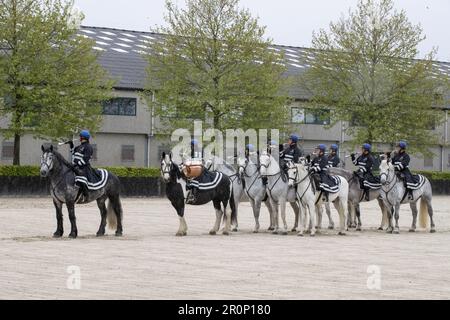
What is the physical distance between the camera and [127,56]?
69562 mm

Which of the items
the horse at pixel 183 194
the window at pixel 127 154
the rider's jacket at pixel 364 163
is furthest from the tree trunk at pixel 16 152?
the horse at pixel 183 194

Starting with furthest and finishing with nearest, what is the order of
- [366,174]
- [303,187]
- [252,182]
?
[366,174]
[252,182]
[303,187]

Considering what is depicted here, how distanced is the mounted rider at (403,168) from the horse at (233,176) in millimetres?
4990

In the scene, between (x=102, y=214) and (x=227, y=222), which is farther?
(x=227, y=222)

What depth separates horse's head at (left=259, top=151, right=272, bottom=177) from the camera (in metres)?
28.8

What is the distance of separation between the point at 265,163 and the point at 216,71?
2870cm

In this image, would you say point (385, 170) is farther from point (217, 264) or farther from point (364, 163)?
point (217, 264)

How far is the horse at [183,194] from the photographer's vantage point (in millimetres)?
27031

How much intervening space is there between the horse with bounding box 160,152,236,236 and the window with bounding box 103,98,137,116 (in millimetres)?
37536

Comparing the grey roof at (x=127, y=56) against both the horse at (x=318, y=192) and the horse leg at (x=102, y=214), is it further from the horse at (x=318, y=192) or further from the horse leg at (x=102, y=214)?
the horse leg at (x=102, y=214)

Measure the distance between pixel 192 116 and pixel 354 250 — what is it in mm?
34602

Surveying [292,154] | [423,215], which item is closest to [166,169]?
[292,154]

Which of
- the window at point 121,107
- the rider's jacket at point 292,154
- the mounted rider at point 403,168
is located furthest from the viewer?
the window at point 121,107

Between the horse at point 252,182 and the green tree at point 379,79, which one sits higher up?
the green tree at point 379,79
